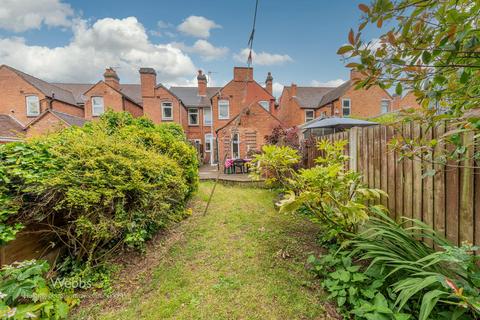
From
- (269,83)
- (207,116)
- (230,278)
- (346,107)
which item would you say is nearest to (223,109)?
(207,116)

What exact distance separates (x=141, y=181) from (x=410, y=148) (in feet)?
10.3

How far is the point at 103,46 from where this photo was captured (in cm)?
1695

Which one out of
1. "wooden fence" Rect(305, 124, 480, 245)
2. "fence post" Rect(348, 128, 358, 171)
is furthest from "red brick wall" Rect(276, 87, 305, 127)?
"wooden fence" Rect(305, 124, 480, 245)

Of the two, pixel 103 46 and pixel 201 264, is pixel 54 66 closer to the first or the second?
pixel 103 46

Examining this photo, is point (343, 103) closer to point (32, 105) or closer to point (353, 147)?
point (353, 147)

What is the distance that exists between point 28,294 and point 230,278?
6.20ft

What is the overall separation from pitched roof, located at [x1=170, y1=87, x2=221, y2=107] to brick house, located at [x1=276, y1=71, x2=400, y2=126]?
824 centimetres

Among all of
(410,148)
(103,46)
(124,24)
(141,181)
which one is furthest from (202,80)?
(410,148)

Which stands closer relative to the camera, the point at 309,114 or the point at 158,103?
the point at 158,103

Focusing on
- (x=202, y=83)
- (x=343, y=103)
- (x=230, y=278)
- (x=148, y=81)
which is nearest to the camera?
(x=230, y=278)

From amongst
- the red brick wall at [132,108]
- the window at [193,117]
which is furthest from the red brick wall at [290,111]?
the red brick wall at [132,108]

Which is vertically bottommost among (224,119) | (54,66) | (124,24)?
(224,119)

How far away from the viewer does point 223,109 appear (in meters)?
16.7

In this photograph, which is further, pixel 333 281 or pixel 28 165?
pixel 28 165
